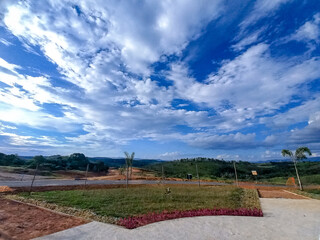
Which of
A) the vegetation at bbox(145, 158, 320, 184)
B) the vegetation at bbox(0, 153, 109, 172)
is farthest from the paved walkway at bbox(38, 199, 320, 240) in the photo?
the vegetation at bbox(0, 153, 109, 172)

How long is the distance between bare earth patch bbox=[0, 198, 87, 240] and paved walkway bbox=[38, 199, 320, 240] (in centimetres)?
85

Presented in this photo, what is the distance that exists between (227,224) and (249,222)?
4.26ft

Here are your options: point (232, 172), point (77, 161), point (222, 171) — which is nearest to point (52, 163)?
point (77, 161)

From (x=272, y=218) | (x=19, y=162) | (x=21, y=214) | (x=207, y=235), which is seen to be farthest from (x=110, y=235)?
(x=19, y=162)

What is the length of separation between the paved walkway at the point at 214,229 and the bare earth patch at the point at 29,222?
85cm

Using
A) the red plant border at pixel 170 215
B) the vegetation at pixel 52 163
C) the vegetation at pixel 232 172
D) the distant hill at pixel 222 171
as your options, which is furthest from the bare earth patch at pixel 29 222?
the vegetation at pixel 52 163

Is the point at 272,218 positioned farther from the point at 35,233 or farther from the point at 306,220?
the point at 35,233

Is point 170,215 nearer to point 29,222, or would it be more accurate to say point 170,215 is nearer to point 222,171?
point 29,222

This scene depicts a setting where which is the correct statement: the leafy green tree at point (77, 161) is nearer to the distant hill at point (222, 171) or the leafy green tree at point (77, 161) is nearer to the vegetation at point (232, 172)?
the vegetation at point (232, 172)

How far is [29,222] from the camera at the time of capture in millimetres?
8242

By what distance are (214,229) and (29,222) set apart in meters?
8.76

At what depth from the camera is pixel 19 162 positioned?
48719mm

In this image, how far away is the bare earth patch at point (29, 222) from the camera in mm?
6966

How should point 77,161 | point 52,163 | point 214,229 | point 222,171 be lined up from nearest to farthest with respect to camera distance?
point 214,229 → point 52,163 → point 77,161 → point 222,171
